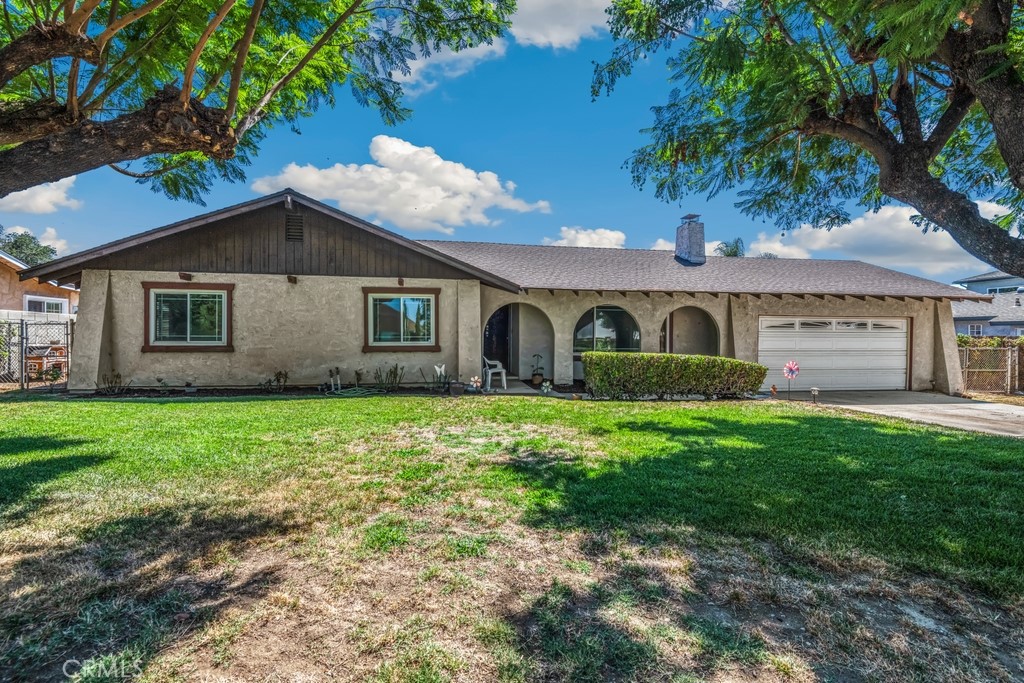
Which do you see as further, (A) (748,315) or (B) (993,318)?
(B) (993,318)

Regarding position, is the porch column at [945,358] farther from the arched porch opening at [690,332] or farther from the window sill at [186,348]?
the window sill at [186,348]

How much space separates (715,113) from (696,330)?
32.7 ft

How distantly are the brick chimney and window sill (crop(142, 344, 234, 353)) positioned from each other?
14.3 m

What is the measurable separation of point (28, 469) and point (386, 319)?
790cm

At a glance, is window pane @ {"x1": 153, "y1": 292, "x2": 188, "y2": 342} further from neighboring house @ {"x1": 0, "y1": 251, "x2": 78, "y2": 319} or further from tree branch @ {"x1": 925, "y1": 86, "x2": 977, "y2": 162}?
tree branch @ {"x1": 925, "y1": 86, "x2": 977, "y2": 162}

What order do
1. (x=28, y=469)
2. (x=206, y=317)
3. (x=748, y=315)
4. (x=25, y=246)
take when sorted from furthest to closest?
(x=25, y=246)
(x=748, y=315)
(x=206, y=317)
(x=28, y=469)

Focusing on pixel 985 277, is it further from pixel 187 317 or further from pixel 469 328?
pixel 187 317

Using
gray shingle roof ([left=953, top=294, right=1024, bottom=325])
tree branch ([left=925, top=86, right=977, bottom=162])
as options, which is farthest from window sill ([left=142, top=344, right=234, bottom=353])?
gray shingle roof ([left=953, top=294, right=1024, bottom=325])

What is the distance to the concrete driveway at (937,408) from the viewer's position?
8742 millimetres

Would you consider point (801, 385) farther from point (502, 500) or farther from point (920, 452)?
point (502, 500)

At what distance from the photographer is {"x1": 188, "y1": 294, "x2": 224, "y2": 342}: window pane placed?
11375 mm

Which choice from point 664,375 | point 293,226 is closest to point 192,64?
point 293,226

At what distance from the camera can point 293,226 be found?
11.7 m

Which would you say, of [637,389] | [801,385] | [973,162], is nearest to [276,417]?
[637,389]
